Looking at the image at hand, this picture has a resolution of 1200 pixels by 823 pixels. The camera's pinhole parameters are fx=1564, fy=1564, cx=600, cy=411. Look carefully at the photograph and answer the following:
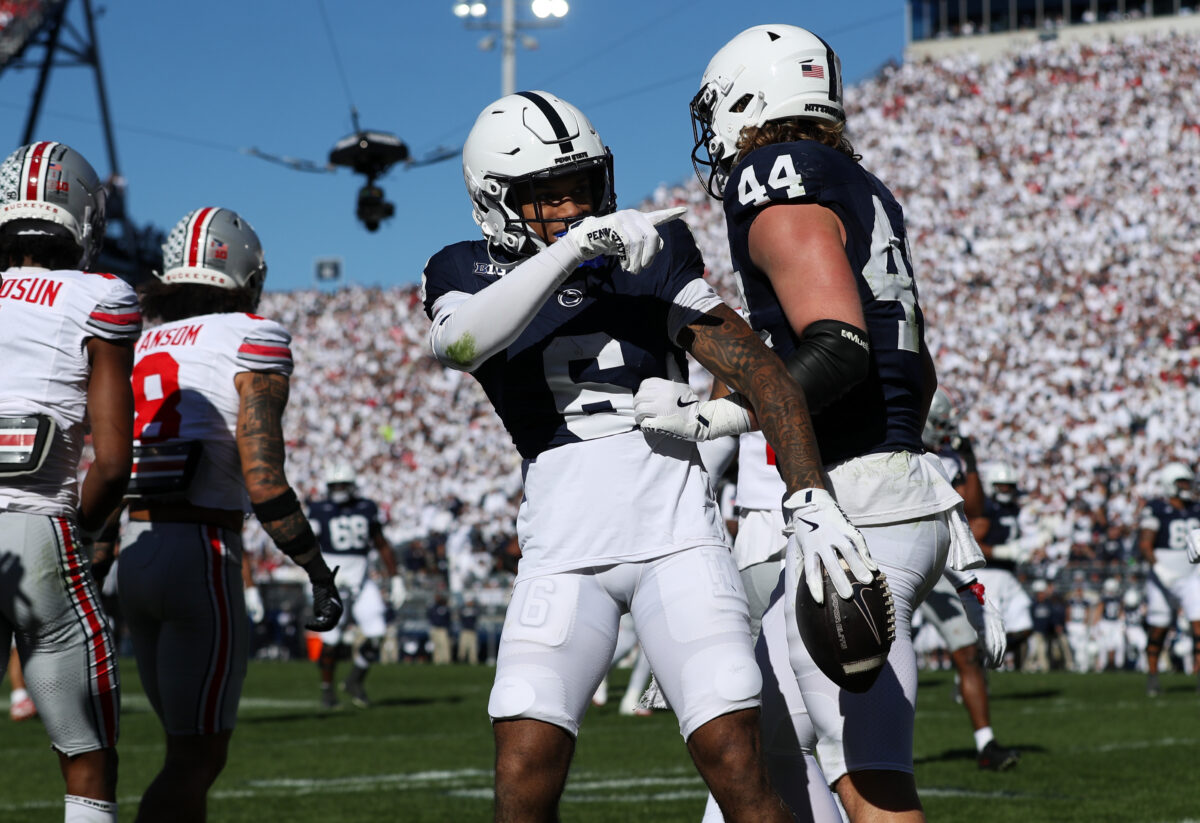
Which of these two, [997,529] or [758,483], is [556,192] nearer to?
[758,483]

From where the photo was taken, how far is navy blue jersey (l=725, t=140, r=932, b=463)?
121 inches

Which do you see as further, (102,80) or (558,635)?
(102,80)

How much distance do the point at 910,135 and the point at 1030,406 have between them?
13.7 meters

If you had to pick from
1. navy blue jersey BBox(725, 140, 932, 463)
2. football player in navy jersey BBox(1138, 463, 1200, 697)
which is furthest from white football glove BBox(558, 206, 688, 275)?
football player in navy jersey BBox(1138, 463, 1200, 697)

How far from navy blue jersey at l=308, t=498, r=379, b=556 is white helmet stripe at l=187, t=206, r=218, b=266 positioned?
9603 millimetres

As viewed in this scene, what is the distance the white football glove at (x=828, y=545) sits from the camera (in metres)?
2.76

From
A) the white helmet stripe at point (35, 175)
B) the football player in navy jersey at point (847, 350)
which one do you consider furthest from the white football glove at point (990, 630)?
the white helmet stripe at point (35, 175)

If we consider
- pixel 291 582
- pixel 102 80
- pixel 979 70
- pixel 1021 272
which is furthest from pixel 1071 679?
pixel 979 70

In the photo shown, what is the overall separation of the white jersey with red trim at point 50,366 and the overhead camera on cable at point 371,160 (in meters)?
9.99

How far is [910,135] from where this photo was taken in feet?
124

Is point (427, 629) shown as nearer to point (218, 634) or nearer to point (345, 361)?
point (345, 361)

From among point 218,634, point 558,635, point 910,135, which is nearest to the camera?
point 558,635

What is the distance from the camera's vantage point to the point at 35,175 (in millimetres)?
4117

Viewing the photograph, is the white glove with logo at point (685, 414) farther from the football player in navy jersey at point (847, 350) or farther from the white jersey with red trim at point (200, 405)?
the white jersey with red trim at point (200, 405)
